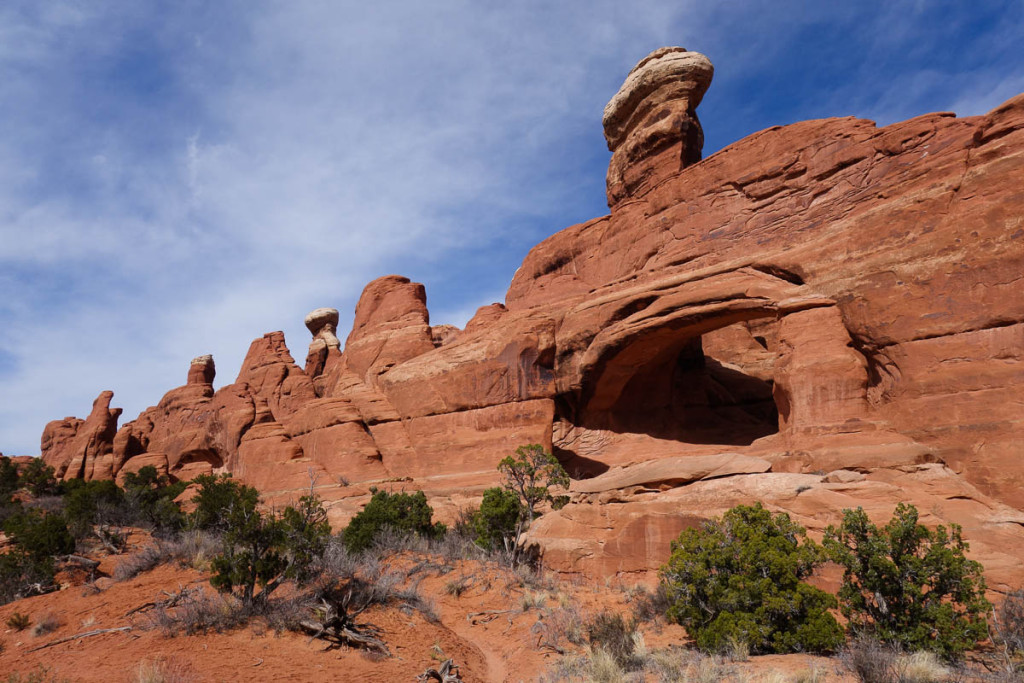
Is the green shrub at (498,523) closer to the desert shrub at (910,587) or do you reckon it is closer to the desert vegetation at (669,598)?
the desert vegetation at (669,598)

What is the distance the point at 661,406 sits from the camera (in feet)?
70.0

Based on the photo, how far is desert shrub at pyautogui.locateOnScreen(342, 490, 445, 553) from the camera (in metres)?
14.8

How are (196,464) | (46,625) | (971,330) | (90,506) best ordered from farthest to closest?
1. (196,464)
2. (90,506)
3. (971,330)
4. (46,625)

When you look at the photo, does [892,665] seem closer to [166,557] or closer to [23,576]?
[166,557]

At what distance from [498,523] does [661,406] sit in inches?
393

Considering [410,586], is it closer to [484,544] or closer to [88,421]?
[484,544]

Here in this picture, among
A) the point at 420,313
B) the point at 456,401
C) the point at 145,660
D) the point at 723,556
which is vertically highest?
the point at 420,313

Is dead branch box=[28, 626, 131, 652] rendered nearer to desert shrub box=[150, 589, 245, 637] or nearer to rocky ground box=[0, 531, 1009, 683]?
rocky ground box=[0, 531, 1009, 683]

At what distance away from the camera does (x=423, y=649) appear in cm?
816

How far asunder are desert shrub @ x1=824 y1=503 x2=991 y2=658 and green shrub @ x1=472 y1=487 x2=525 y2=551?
8.07 m

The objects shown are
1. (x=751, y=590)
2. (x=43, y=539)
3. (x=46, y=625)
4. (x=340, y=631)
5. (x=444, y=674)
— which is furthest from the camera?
(x=43, y=539)

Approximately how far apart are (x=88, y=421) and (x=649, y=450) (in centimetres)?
4562

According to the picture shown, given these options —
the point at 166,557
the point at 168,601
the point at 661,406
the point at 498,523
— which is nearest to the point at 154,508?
the point at 166,557

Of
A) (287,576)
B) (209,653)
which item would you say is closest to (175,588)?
(287,576)
